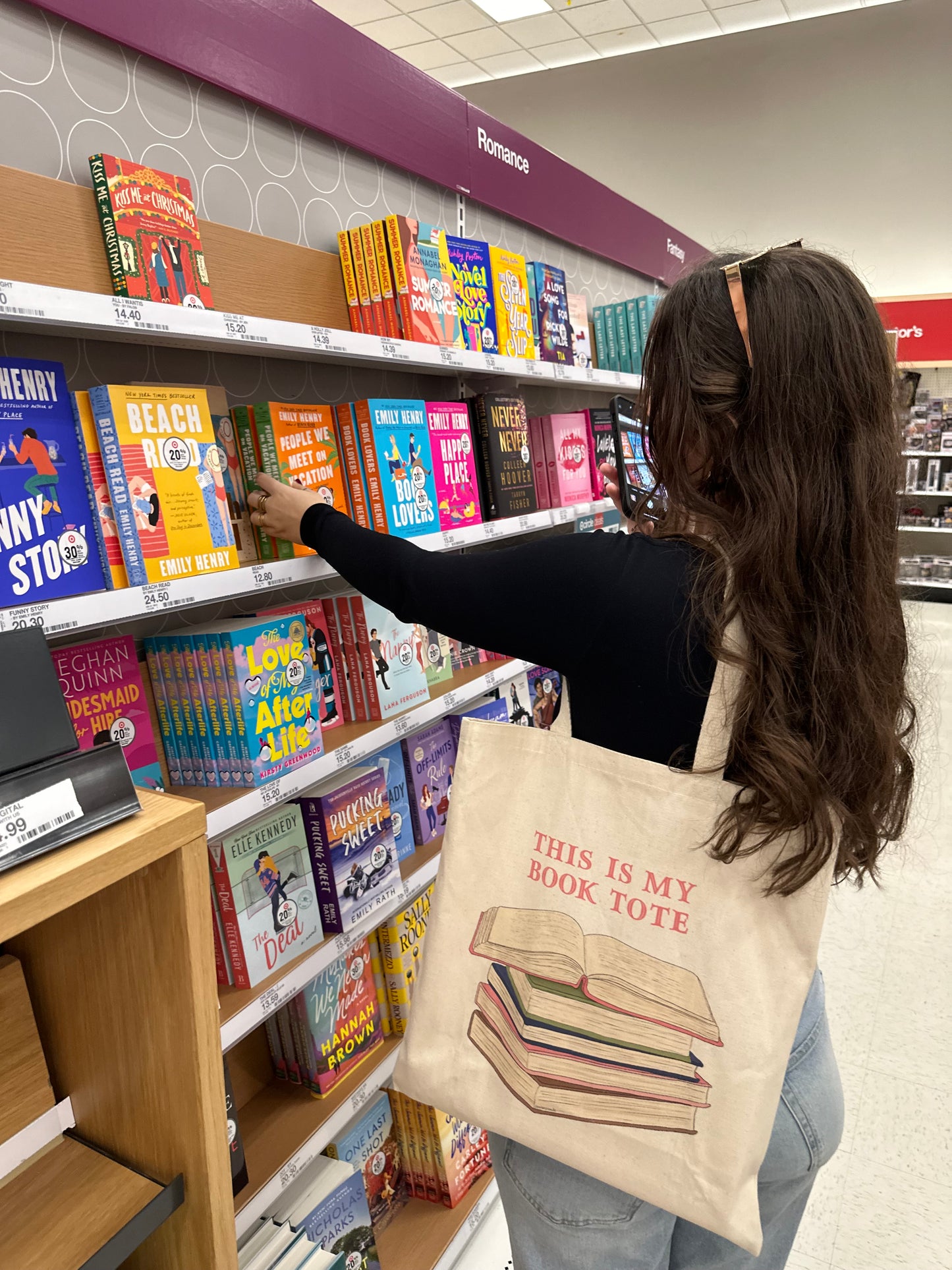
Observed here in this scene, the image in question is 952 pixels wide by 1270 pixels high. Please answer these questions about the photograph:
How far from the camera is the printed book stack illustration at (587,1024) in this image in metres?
0.98

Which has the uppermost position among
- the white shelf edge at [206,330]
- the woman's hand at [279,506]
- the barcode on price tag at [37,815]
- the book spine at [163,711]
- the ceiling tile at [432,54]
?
Answer: the ceiling tile at [432,54]

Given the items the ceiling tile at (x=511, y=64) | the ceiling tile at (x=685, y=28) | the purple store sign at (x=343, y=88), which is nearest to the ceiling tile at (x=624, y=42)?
the ceiling tile at (x=685, y=28)

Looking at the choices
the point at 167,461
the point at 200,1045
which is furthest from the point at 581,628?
the point at 167,461

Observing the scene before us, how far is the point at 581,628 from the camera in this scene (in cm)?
98

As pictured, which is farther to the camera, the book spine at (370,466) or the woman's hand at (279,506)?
the book spine at (370,466)

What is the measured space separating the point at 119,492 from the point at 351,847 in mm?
814

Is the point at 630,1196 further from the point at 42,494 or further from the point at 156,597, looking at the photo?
the point at 42,494

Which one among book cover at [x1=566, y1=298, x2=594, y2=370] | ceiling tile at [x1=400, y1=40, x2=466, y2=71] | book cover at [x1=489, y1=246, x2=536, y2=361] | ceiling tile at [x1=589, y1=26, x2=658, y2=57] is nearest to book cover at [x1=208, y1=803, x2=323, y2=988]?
book cover at [x1=489, y1=246, x2=536, y2=361]

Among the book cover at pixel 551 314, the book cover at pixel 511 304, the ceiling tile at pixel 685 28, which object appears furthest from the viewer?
the ceiling tile at pixel 685 28

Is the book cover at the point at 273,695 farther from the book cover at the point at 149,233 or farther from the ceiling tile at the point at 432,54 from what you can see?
the ceiling tile at the point at 432,54

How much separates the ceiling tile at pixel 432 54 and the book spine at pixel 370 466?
7.00 metres

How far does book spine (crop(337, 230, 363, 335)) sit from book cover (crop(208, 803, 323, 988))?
105 centimetres

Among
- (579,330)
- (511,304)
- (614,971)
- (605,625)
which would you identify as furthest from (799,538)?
(579,330)

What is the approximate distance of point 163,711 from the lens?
1.50 metres
